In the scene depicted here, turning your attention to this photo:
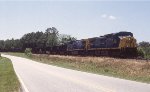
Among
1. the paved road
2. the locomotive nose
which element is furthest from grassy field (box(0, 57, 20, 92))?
the locomotive nose

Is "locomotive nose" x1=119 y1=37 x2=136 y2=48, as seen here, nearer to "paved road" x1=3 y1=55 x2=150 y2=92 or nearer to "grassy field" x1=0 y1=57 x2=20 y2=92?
"grassy field" x1=0 y1=57 x2=20 y2=92

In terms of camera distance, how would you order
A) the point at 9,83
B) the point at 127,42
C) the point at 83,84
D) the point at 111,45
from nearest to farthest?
1. the point at 83,84
2. the point at 9,83
3. the point at 127,42
4. the point at 111,45

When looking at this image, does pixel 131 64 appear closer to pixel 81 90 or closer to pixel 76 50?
pixel 81 90

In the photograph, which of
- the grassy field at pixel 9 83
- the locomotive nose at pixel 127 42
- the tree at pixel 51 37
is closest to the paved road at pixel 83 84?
the grassy field at pixel 9 83

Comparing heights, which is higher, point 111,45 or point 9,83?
point 111,45

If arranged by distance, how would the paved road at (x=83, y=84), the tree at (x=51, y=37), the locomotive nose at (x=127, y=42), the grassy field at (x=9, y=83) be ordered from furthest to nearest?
the tree at (x=51, y=37), the locomotive nose at (x=127, y=42), the grassy field at (x=9, y=83), the paved road at (x=83, y=84)

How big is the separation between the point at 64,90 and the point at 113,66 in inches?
684

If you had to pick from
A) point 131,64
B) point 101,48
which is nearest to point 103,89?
point 131,64

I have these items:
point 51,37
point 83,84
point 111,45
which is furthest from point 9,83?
point 51,37

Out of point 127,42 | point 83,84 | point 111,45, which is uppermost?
point 127,42

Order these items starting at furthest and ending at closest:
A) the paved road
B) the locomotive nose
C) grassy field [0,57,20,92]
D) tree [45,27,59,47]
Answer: tree [45,27,59,47] → the locomotive nose → grassy field [0,57,20,92] → the paved road

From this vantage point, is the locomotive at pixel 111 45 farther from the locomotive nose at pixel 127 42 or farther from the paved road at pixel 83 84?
the paved road at pixel 83 84

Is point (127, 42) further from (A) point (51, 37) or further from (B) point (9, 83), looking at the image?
(A) point (51, 37)

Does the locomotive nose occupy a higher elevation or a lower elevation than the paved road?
higher
